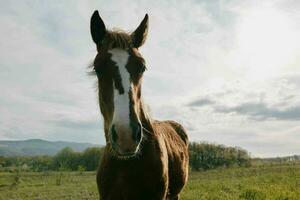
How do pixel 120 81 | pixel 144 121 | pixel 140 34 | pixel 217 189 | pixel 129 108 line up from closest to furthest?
1. pixel 129 108
2. pixel 120 81
3. pixel 144 121
4. pixel 140 34
5. pixel 217 189

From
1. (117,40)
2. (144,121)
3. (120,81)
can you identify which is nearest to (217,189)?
(144,121)

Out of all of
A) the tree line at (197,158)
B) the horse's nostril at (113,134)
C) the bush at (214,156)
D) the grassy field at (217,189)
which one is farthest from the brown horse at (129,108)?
the bush at (214,156)

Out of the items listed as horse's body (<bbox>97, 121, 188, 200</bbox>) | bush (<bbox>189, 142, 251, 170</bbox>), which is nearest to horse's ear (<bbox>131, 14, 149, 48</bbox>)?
horse's body (<bbox>97, 121, 188, 200</bbox>)

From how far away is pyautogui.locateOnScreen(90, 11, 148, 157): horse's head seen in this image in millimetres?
4074

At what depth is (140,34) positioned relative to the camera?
5.39 m

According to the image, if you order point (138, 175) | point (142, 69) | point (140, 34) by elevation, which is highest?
point (140, 34)

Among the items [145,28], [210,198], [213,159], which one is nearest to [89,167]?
[213,159]

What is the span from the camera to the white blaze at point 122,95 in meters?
4.09

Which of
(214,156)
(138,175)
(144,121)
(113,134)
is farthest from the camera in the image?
(214,156)

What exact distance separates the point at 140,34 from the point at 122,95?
1.34 m

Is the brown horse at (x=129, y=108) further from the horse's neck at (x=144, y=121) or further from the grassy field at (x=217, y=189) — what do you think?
the grassy field at (x=217, y=189)

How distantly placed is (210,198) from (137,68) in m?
10.3

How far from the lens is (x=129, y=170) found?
490 cm

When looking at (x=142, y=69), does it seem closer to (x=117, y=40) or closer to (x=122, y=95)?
(x=117, y=40)
